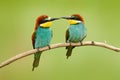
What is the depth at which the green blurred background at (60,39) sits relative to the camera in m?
2.49

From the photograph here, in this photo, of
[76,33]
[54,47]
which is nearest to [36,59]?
[54,47]

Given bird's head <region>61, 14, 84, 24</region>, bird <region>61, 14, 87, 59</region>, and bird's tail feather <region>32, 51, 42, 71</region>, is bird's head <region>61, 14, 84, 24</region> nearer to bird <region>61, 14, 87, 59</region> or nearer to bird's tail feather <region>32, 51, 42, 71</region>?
bird <region>61, 14, 87, 59</region>

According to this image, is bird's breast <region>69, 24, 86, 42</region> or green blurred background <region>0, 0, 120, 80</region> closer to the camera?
bird's breast <region>69, 24, 86, 42</region>

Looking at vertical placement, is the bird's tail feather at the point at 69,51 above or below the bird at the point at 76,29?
below

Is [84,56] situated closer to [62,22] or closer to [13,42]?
[62,22]

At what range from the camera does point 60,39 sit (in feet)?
8.14

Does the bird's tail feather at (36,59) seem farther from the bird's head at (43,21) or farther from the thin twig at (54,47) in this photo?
the bird's head at (43,21)

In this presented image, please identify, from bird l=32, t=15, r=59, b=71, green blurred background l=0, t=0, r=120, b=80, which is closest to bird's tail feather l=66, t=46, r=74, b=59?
green blurred background l=0, t=0, r=120, b=80

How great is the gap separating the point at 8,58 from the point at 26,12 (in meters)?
0.26

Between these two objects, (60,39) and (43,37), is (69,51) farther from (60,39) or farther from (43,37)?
(43,37)

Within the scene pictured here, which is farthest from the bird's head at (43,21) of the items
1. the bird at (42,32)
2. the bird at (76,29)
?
the bird at (76,29)

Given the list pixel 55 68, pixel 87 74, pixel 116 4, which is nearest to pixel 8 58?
pixel 55 68

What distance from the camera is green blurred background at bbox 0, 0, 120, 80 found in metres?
2.49

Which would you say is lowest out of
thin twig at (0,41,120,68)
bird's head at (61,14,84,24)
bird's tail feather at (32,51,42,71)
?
bird's tail feather at (32,51,42,71)
